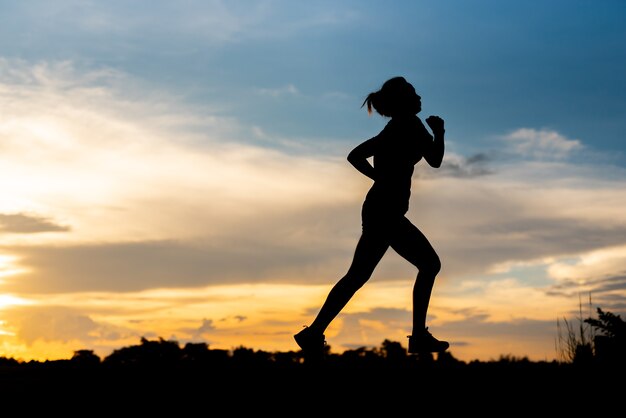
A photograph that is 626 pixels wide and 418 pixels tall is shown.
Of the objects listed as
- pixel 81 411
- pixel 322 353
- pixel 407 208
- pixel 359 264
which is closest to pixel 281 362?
pixel 322 353

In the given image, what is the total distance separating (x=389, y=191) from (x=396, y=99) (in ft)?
2.90

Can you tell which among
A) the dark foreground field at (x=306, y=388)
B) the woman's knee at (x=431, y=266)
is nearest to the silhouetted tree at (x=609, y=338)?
the dark foreground field at (x=306, y=388)

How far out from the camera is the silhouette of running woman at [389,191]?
744 cm

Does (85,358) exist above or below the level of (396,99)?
below

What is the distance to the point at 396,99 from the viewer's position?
761 centimetres

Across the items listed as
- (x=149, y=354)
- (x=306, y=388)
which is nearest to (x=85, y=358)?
(x=149, y=354)

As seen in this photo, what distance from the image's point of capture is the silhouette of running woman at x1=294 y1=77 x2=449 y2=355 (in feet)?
24.4

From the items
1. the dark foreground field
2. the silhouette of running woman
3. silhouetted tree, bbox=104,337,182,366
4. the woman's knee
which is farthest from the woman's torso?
silhouetted tree, bbox=104,337,182,366

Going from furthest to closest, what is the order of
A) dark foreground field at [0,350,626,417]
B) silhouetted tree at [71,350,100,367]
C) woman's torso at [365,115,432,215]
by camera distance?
silhouetted tree at [71,350,100,367]
woman's torso at [365,115,432,215]
dark foreground field at [0,350,626,417]

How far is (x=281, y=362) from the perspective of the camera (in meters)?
8.34

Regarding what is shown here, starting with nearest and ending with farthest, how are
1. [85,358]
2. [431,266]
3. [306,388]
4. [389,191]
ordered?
1. [306,388]
2. [389,191]
3. [431,266]
4. [85,358]

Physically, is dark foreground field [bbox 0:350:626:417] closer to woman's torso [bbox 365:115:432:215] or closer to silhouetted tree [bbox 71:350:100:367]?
silhouetted tree [bbox 71:350:100:367]

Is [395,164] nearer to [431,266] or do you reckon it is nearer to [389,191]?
[389,191]

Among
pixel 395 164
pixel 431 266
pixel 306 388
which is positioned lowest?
pixel 306 388
